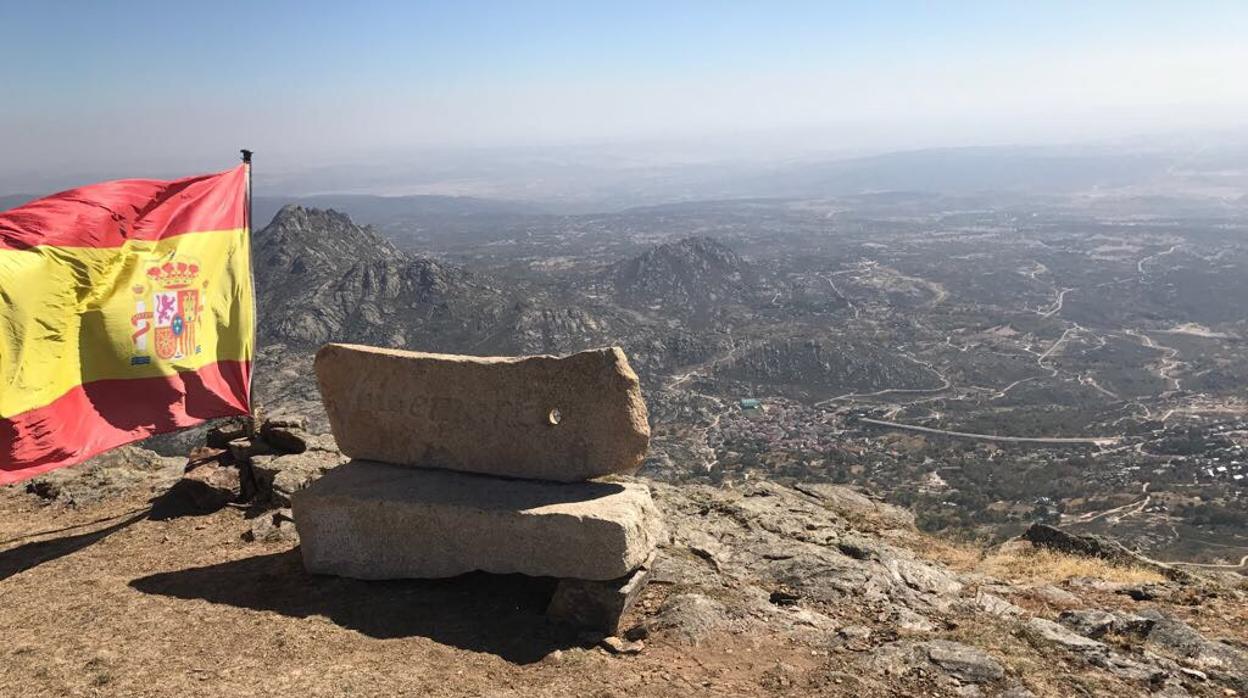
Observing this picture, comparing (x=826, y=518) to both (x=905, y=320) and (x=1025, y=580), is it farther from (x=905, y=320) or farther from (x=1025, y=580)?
(x=905, y=320)

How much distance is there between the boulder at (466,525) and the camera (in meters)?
8.42

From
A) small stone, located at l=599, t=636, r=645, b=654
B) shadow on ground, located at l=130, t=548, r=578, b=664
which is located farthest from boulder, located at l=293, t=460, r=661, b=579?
small stone, located at l=599, t=636, r=645, b=654

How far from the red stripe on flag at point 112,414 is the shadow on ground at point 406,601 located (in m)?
2.34

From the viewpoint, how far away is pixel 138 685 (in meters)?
6.88

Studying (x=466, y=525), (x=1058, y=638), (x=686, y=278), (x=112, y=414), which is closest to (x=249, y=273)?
(x=112, y=414)

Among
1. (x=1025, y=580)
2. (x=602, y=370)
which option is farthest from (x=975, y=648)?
(x=602, y=370)

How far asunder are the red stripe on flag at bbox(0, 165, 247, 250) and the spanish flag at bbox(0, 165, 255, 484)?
0.06ft

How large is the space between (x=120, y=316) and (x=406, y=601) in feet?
21.7

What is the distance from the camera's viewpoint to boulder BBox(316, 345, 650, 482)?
930 cm

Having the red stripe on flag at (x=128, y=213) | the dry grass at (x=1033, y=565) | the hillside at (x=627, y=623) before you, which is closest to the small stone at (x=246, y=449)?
the hillside at (x=627, y=623)

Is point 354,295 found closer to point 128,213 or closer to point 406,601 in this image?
point 128,213

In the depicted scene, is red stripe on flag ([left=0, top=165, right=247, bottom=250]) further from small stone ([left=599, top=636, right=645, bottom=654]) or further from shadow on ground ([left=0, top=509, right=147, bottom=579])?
small stone ([left=599, top=636, right=645, bottom=654])

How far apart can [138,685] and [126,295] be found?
671 centimetres

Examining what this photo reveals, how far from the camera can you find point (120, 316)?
436 inches
